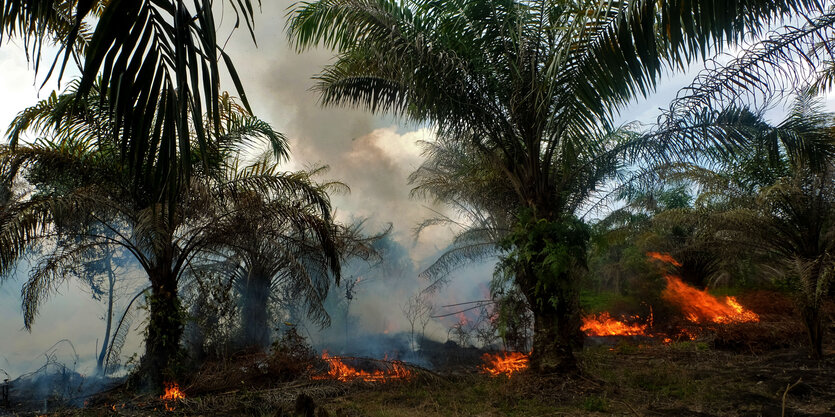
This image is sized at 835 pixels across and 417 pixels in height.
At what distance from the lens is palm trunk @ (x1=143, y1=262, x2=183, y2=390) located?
8.16 m

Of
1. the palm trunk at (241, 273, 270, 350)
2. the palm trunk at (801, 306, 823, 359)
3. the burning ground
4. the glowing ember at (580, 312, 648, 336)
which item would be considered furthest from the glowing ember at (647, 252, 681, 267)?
the palm trunk at (241, 273, 270, 350)

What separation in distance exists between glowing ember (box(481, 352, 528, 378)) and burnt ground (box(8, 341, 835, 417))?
1.99 feet

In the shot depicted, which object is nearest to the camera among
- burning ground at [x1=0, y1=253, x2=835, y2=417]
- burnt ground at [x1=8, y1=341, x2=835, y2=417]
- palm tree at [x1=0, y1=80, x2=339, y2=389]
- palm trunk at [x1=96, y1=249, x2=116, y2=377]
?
burnt ground at [x1=8, y1=341, x2=835, y2=417]

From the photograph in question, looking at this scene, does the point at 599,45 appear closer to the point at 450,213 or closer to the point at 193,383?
the point at 193,383

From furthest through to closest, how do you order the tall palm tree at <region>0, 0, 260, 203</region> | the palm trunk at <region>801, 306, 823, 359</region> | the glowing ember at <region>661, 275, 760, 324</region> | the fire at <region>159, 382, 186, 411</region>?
the glowing ember at <region>661, 275, 760, 324</region>, the palm trunk at <region>801, 306, 823, 359</region>, the fire at <region>159, 382, 186, 411</region>, the tall palm tree at <region>0, 0, 260, 203</region>

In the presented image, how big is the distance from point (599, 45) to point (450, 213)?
12728mm

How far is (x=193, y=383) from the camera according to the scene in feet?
25.6

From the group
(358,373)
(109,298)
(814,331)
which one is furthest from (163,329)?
(814,331)

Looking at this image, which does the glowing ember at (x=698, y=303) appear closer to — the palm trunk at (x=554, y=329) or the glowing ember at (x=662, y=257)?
the glowing ember at (x=662, y=257)

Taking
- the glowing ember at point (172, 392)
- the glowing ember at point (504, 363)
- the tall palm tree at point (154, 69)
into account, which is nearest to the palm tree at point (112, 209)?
the glowing ember at point (172, 392)

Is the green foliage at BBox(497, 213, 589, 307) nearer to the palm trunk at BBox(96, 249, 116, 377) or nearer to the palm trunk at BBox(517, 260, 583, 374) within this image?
the palm trunk at BBox(517, 260, 583, 374)

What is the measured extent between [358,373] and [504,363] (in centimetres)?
302


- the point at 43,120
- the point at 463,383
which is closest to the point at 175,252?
the point at 43,120

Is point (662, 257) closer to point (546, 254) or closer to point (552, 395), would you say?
point (546, 254)
